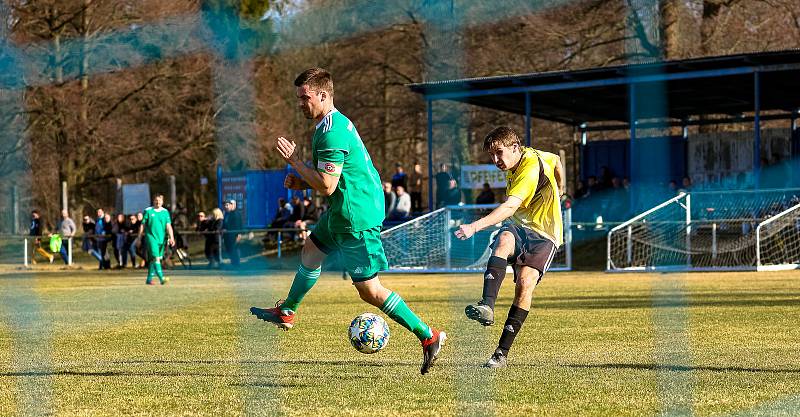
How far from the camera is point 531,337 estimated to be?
435 inches

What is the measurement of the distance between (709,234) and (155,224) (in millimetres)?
11190

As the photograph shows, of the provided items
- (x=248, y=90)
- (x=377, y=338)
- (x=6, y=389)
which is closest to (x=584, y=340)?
(x=377, y=338)

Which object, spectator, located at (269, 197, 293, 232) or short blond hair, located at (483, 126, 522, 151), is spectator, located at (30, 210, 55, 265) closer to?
spectator, located at (269, 197, 293, 232)

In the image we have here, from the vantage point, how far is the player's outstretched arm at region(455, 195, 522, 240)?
8.12 m

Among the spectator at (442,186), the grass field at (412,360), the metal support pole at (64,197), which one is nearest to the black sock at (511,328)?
the grass field at (412,360)

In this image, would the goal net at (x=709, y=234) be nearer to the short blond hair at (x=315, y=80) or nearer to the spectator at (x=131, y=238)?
the spectator at (x=131, y=238)

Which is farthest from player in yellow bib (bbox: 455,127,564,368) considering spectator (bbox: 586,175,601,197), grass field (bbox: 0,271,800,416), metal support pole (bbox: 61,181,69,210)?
metal support pole (bbox: 61,181,69,210)

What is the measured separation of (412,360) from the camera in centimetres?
936

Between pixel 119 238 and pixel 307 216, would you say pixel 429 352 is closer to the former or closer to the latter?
pixel 307 216

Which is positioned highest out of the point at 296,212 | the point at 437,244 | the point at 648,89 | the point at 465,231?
the point at 648,89

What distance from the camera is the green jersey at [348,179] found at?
314 inches

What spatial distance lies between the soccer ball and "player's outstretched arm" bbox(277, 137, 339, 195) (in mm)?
992

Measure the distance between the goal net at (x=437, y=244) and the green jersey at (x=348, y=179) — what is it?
18717 mm

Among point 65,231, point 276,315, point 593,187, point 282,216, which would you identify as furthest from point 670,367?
point 65,231
